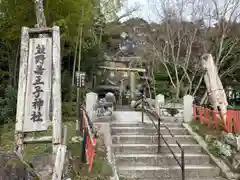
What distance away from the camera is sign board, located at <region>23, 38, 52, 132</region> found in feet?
16.0

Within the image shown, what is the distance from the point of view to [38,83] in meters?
5.07

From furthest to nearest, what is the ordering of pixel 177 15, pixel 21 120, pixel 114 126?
pixel 177 15
pixel 114 126
pixel 21 120

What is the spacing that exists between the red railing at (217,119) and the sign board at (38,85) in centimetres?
442

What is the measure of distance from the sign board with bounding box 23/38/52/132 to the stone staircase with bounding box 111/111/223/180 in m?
2.09

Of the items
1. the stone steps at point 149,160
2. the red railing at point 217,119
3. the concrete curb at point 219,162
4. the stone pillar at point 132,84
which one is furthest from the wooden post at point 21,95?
the stone pillar at point 132,84

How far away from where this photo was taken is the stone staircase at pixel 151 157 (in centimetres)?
602

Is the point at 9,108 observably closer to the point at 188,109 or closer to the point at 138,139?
the point at 138,139

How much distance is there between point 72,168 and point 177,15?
36.1 feet

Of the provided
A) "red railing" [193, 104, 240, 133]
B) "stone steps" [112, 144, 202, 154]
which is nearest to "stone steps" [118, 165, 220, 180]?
"stone steps" [112, 144, 202, 154]

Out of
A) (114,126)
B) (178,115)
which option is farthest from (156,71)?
(114,126)

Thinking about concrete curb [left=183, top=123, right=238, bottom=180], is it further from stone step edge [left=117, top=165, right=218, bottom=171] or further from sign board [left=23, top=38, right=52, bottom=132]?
sign board [left=23, top=38, right=52, bottom=132]

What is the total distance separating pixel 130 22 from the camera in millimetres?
19953

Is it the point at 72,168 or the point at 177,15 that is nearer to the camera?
the point at 72,168

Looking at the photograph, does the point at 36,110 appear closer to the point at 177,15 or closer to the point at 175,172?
the point at 175,172
